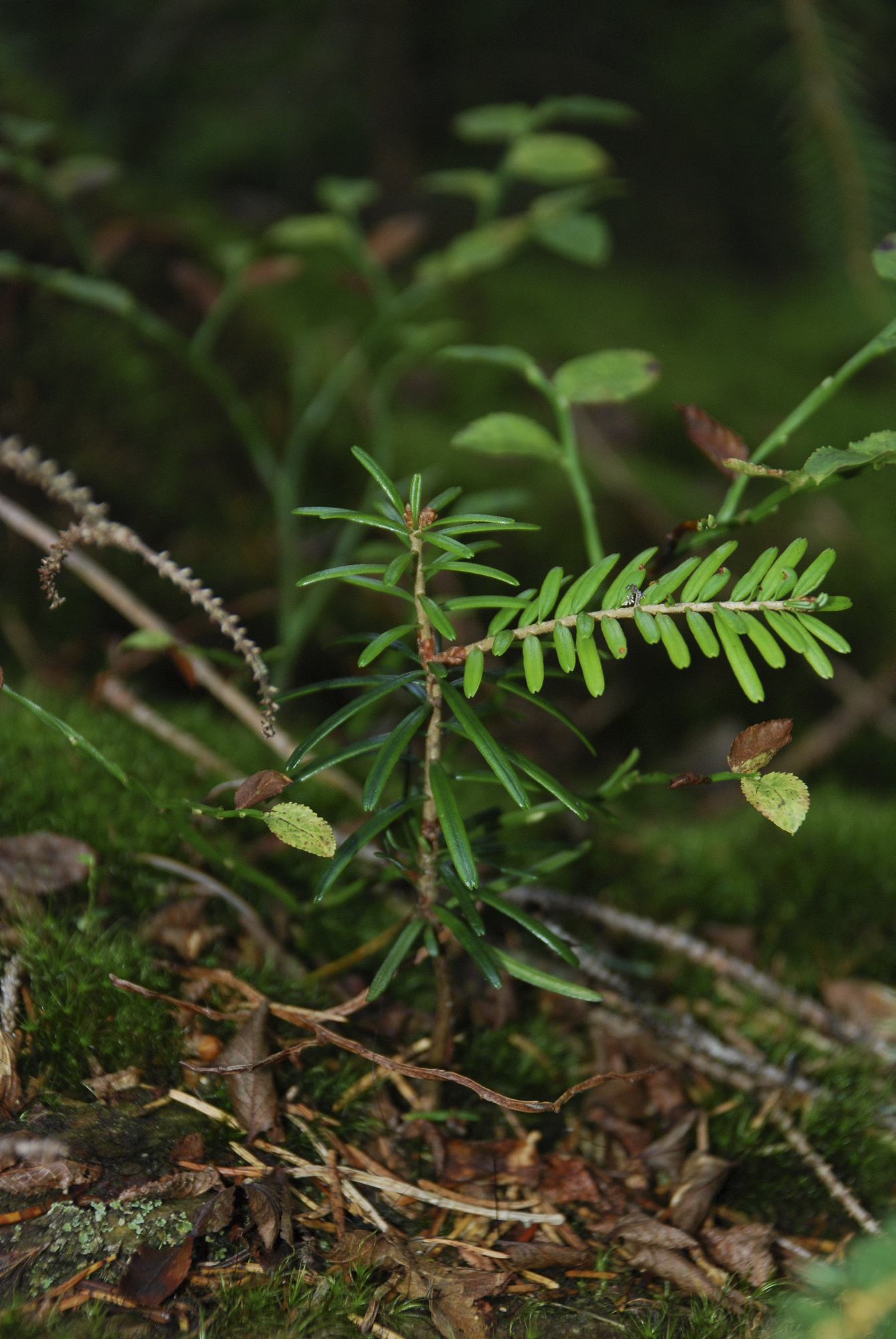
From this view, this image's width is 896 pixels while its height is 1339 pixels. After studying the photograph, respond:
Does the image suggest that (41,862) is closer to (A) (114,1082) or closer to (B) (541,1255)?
(A) (114,1082)

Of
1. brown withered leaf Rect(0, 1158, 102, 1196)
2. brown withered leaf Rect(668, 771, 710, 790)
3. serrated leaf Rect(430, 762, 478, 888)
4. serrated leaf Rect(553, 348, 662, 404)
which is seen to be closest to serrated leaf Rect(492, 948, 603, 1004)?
serrated leaf Rect(430, 762, 478, 888)

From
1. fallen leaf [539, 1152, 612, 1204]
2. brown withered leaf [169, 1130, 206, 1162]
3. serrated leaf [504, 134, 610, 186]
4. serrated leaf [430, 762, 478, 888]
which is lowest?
fallen leaf [539, 1152, 612, 1204]

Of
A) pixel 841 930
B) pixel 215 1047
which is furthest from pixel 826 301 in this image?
pixel 215 1047

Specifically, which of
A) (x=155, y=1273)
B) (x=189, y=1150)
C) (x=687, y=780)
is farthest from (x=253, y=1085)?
(x=687, y=780)

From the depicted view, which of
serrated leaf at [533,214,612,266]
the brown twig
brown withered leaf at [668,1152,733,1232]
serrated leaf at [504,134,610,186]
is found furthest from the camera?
serrated leaf at [504,134,610,186]

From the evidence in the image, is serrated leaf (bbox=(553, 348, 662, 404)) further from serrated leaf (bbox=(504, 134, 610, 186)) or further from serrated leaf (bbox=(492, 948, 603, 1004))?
serrated leaf (bbox=(504, 134, 610, 186))

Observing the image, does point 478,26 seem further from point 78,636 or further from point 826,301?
point 78,636

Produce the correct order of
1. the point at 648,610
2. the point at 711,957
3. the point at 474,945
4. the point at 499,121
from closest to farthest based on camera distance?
the point at 648,610 → the point at 474,945 → the point at 711,957 → the point at 499,121

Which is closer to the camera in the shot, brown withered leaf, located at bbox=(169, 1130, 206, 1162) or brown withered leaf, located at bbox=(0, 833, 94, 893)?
brown withered leaf, located at bbox=(169, 1130, 206, 1162)
